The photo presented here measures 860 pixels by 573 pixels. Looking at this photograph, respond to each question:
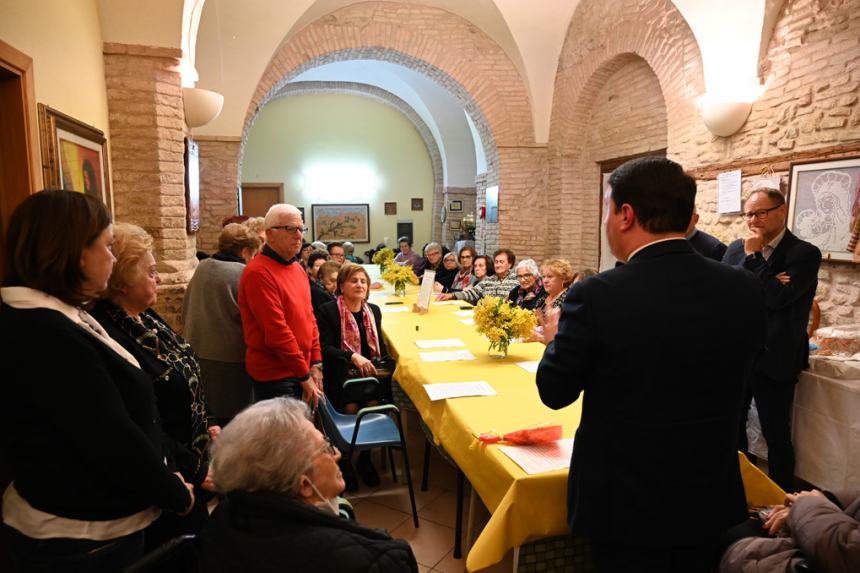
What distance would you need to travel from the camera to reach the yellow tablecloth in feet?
6.45

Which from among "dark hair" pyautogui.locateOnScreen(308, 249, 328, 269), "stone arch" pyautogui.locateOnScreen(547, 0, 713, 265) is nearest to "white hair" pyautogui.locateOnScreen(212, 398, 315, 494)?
"dark hair" pyautogui.locateOnScreen(308, 249, 328, 269)

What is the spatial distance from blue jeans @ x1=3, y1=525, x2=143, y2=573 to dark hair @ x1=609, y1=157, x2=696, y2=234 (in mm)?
1796

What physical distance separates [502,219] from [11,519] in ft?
29.9

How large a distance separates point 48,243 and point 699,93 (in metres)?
6.79

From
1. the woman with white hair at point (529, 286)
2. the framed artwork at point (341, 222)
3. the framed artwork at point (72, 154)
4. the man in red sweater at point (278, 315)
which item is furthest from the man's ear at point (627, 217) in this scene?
the framed artwork at point (341, 222)

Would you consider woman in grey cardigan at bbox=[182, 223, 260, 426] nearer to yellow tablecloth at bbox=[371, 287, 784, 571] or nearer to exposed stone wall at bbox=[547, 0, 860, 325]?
yellow tablecloth at bbox=[371, 287, 784, 571]

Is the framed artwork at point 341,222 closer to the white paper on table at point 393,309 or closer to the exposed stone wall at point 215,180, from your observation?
the exposed stone wall at point 215,180

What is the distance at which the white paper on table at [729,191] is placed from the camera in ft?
19.0

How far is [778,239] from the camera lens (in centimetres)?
338

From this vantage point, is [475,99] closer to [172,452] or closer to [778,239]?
[778,239]

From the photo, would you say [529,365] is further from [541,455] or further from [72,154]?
[72,154]

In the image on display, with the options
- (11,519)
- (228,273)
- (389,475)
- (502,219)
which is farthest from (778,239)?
(502,219)

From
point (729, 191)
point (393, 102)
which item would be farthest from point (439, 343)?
point (393, 102)

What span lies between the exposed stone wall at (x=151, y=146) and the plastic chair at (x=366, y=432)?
216 cm
